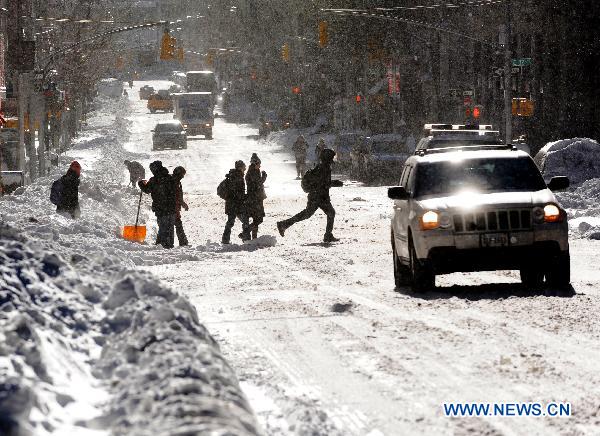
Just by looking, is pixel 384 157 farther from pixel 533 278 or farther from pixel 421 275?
pixel 421 275

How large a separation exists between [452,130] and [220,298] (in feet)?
41.1

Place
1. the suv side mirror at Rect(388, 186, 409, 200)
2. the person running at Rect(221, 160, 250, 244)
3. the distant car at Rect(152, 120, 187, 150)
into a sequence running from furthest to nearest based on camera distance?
the distant car at Rect(152, 120, 187, 150), the person running at Rect(221, 160, 250, 244), the suv side mirror at Rect(388, 186, 409, 200)

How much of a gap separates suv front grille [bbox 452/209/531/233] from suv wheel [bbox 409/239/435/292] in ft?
1.96

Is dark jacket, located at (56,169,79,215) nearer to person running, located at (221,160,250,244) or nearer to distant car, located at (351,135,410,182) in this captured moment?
person running, located at (221,160,250,244)

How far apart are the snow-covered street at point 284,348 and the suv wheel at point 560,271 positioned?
220 mm

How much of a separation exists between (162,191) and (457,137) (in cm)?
600

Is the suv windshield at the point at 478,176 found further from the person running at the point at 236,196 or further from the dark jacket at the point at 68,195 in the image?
the dark jacket at the point at 68,195

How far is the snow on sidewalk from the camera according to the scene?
5652mm

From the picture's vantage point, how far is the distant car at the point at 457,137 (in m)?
25.2

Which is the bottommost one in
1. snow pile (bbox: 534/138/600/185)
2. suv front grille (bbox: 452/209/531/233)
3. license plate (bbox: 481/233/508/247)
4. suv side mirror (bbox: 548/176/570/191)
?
snow pile (bbox: 534/138/600/185)

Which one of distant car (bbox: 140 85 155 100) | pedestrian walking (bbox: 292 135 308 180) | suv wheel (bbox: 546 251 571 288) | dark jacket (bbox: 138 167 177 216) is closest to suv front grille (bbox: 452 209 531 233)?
suv wheel (bbox: 546 251 571 288)

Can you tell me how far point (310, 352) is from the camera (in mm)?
10203

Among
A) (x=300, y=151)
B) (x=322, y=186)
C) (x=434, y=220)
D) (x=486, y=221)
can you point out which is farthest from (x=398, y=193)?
(x=300, y=151)

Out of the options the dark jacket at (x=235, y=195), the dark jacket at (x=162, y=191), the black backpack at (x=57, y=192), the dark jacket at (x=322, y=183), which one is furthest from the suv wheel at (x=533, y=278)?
the black backpack at (x=57, y=192)
